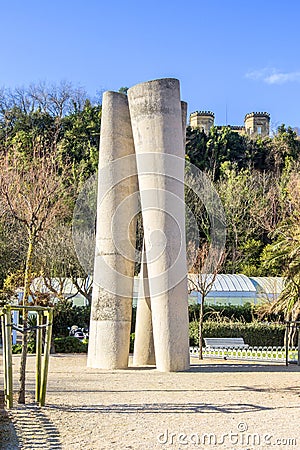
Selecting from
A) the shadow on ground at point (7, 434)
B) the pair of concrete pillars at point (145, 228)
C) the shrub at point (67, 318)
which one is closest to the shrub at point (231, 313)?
the shrub at point (67, 318)

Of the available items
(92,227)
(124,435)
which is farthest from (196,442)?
(92,227)

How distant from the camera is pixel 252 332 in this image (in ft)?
67.1

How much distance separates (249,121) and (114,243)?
39.6 metres

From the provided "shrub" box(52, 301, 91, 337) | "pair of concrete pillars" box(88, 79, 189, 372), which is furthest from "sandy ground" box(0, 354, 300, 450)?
"shrub" box(52, 301, 91, 337)

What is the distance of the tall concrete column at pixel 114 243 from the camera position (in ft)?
39.0

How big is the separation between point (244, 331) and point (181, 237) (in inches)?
386

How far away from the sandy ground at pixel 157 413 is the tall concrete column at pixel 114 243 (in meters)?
1.01

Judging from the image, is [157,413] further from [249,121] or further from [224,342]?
[249,121]

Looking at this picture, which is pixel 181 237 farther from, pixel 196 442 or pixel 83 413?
pixel 196 442

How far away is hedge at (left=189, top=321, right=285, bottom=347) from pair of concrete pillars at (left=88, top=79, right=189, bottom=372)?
8.04 m

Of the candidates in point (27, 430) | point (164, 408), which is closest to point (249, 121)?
point (164, 408)

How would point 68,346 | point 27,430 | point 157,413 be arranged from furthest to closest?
point 68,346 → point 157,413 → point 27,430

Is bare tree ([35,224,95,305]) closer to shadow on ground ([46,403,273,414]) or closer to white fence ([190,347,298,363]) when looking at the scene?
white fence ([190,347,298,363])

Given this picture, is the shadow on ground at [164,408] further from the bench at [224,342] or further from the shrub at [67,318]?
the shrub at [67,318]
